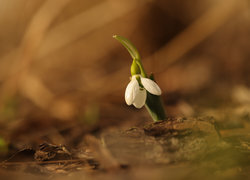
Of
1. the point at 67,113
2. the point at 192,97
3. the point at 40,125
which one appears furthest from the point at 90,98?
the point at 192,97

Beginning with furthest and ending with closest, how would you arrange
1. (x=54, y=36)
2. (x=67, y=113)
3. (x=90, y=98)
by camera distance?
1. (x=54, y=36)
2. (x=90, y=98)
3. (x=67, y=113)

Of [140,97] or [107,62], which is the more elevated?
[107,62]

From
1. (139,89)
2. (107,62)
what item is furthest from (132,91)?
(107,62)

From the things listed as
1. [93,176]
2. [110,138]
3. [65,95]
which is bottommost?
[93,176]

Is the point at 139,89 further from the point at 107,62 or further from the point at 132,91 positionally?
the point at 107,62

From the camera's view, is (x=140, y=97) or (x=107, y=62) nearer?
(x=140, y=97)

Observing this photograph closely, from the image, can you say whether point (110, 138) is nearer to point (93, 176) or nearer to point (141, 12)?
point (93, 176)
